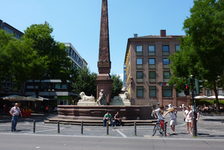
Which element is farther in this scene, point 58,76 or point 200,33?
point 58,76

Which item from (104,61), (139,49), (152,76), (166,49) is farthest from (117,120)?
(166,49)

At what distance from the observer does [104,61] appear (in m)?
23.2

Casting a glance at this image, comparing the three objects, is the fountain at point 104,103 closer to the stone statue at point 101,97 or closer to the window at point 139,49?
the stone statue at point 101,97

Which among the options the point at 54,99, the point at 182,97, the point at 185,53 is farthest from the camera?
the point at 54,99

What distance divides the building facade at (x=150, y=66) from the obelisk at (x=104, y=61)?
1140 inches

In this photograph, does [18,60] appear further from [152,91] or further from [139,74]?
[152,91]

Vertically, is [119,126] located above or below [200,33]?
below

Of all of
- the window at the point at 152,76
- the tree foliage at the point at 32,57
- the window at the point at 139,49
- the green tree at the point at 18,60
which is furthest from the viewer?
the window at the point at 139,49

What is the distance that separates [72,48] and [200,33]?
5449cm

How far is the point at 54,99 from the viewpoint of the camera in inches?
2286

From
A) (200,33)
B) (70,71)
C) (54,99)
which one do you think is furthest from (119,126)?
(54,99)

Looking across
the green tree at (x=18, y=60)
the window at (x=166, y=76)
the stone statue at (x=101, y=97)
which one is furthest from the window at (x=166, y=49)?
the stone statue at (x=101, y=97)

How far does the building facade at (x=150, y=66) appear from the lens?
51.6 m

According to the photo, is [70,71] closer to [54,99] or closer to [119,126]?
[54,99]
